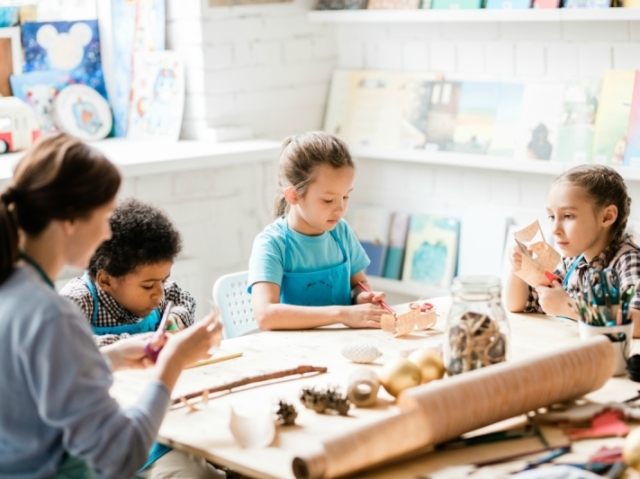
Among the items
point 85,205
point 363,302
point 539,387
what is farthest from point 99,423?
point 363,302

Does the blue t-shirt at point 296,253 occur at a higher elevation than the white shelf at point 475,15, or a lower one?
lower

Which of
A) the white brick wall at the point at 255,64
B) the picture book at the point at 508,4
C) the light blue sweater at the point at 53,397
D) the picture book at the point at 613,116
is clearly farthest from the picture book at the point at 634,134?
the light blue sweater at the point at 53,397

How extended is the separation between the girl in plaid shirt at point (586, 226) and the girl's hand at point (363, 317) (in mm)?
360

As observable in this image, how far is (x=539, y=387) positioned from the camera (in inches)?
66.2

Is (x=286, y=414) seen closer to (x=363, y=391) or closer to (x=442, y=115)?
(x=363, y=391)

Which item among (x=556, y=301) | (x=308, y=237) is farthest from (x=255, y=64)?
(x=556, y=301)

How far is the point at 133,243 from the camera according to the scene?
90.0 inches

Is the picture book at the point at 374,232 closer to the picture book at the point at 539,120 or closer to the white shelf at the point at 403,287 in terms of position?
the white shelf at the point at 403,287

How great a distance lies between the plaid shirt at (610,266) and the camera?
7.79ft

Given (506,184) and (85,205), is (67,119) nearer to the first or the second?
(506,184)

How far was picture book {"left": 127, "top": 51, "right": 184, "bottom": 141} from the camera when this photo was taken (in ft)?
13.6

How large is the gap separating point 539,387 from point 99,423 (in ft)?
2.40

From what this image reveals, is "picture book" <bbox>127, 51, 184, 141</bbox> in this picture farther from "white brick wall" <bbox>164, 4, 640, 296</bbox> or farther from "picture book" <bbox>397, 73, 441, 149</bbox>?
"picture book" <bbox>397, 73, 441, 149</bbox>

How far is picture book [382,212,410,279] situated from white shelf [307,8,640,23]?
84 cm
